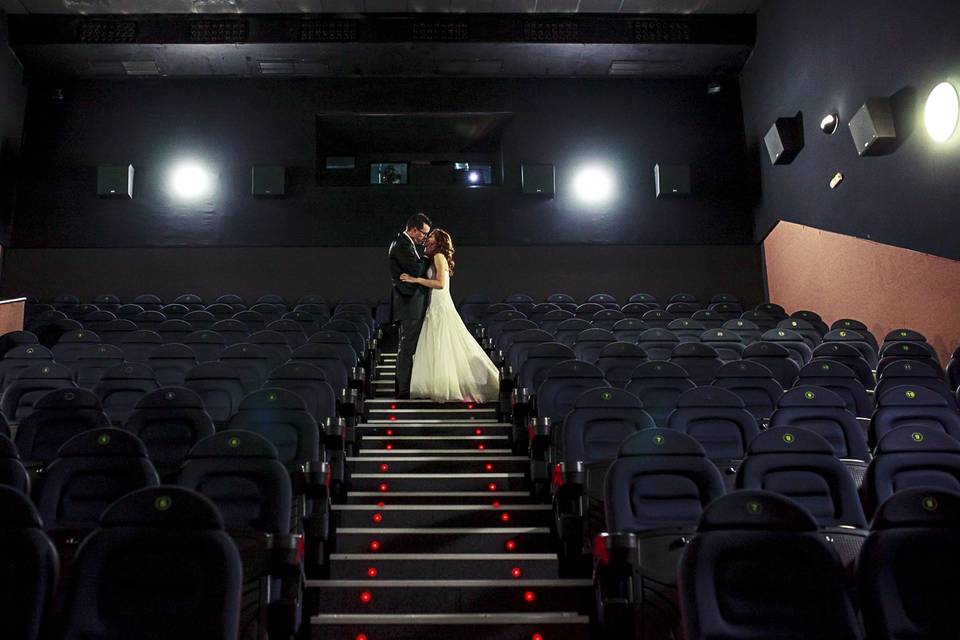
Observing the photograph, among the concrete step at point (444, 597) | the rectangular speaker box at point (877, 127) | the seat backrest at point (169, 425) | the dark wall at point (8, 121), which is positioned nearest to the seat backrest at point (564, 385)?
the concrete step at point (444, 597)

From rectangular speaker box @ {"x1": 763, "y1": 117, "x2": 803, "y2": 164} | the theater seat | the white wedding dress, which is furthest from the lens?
rectangular speaker box @ {"x1": 763, "y1": 117, "x2": 803, "y2": 164}

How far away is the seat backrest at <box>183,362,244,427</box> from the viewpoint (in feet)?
17.1

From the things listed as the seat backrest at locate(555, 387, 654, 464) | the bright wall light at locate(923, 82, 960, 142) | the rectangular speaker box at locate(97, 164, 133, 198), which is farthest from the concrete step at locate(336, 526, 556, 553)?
the rectangular speaker box at locate(97, 164, 133, 198)

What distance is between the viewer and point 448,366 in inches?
259

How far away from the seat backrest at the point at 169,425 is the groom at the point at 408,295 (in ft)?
8.42

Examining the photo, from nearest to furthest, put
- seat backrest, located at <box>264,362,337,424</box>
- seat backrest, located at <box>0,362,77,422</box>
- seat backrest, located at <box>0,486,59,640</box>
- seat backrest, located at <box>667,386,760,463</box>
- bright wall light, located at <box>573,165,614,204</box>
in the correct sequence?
seat backrest, located at <box>0,486,59,640</box>
seat backrest, located at <box>667,386,760,463</box>
seat backrest, located at <box>264,362,337,424</box>
seat backrest, located at <box>0,362,77,422</box>
bright wall light, located at <box>573,165,614,204</box>

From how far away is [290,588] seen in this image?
3053mm

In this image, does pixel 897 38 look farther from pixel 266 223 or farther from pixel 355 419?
pixel 266 223

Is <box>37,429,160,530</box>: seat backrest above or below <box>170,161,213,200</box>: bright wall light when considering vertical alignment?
below

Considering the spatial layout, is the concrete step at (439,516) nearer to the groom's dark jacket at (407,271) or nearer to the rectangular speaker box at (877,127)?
the groom's dark jacket at (407,271)

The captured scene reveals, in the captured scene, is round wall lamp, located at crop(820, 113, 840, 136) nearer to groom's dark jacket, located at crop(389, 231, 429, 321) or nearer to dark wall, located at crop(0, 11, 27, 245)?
groom's dark jacket, located at crop(389, 231, 429, 321)

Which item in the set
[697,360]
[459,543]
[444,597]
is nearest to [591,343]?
[697,360]

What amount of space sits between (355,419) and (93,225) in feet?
26.3

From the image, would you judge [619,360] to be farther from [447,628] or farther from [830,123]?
[830,123]
